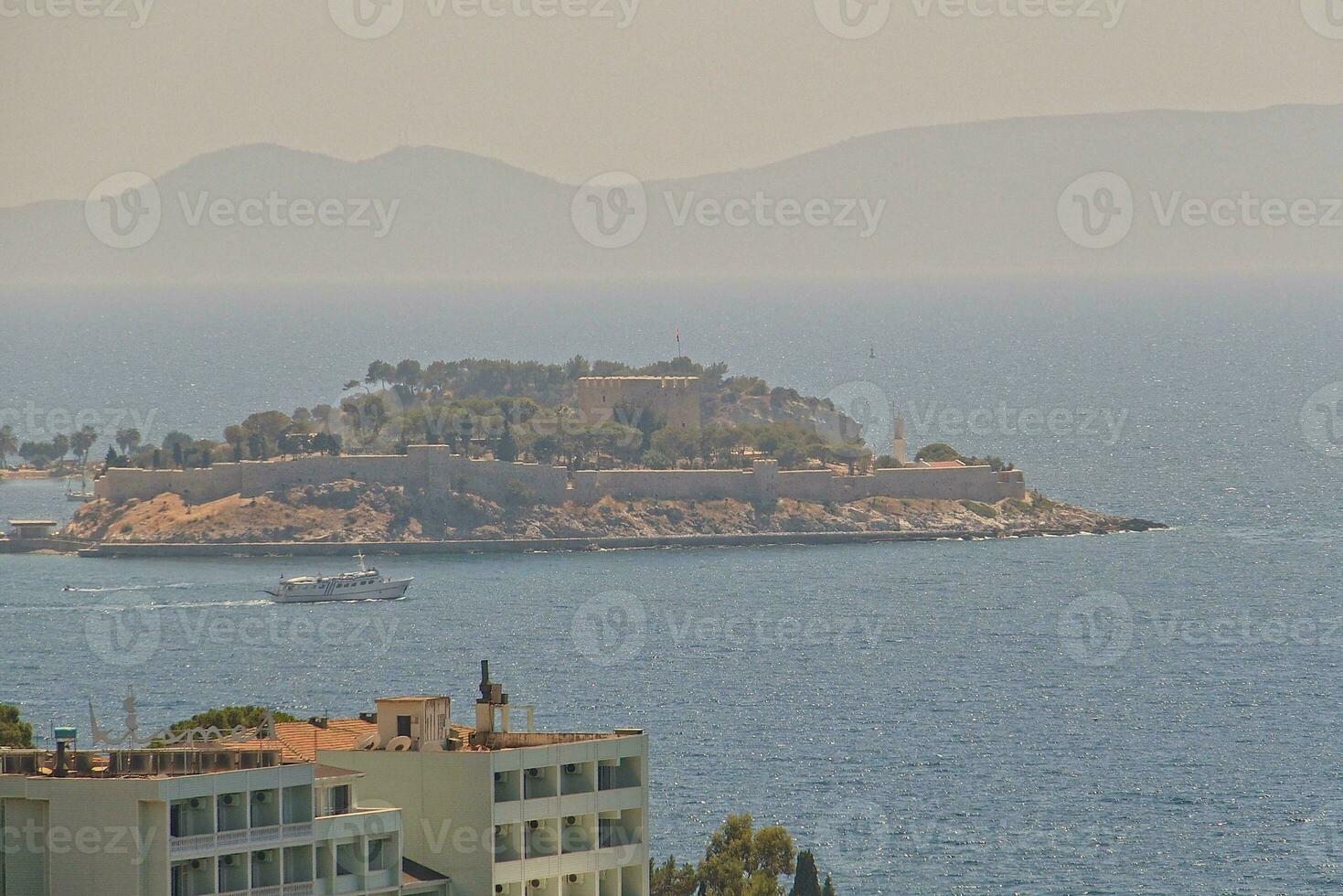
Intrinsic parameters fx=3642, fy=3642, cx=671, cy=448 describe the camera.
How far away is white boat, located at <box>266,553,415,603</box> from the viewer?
406 feet

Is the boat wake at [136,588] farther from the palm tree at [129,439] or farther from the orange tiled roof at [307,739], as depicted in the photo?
the orange tiled roof at [307,739]

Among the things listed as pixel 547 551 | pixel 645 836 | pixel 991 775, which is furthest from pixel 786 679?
pixel 645 836

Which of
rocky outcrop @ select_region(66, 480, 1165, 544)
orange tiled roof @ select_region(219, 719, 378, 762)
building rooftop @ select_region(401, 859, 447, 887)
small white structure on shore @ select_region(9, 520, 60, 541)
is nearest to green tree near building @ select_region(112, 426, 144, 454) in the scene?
rocky outcrop @ select_region(66, 480, 1165, 544)

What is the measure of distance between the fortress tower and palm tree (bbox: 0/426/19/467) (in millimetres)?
31877

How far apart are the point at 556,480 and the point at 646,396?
Result: 68.9 ft

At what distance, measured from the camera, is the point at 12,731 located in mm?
55875

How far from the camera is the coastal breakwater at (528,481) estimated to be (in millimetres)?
145625

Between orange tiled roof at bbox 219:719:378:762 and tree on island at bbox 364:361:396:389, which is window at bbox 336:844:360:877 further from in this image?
tree on island at bbox 364:361:396:389

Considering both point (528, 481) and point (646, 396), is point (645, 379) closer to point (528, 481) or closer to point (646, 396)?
point (646, 396)

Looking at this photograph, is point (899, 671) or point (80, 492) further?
point (80, 492)

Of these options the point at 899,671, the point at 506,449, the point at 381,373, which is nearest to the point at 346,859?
the point at 899,671

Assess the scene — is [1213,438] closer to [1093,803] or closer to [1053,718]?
[1053,718]

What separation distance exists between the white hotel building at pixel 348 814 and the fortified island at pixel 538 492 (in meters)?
99.8

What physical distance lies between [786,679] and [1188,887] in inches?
1349
